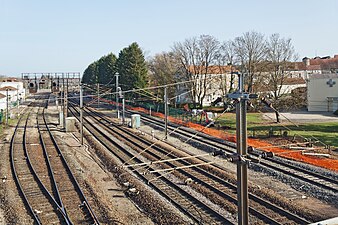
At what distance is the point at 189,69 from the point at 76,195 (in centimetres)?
3953

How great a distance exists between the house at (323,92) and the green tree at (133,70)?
23.8 metres

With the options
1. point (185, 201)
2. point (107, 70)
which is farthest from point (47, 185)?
point (107, 70)

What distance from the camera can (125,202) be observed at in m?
14.5

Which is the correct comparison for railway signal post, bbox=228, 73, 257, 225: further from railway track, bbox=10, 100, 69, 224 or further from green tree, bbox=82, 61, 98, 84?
green tree, bbox=82, 61, 98, 84

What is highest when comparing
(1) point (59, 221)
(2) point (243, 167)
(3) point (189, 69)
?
(3) point (189, 69)

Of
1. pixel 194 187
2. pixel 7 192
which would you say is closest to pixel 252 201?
pixel 194 187

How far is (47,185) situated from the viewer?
16641mm

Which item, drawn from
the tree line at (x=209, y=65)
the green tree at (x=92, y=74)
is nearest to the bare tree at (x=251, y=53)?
the tree line at (x=209, y=65)

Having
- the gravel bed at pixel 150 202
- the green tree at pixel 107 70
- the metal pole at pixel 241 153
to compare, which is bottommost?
the gravel bed at pixel 150 202

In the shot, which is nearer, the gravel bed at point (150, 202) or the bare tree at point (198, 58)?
the gravel bed at point (150, 202)

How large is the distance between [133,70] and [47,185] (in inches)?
1775

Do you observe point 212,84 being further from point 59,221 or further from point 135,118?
point 59,221

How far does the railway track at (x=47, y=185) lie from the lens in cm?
1285

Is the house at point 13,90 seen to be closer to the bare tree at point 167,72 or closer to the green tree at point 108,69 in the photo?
the green tree at point 108,69
